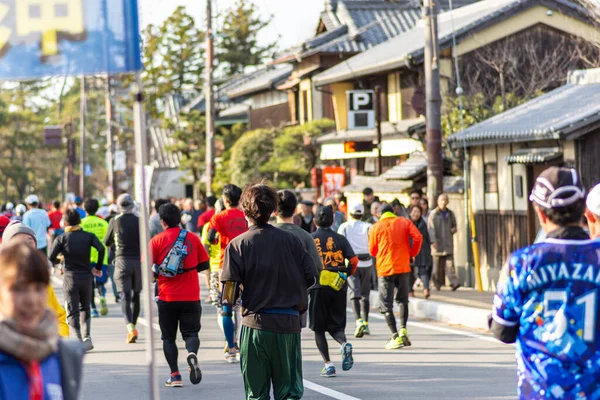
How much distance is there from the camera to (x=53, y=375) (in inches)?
157

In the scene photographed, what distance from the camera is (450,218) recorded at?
68.1 feet

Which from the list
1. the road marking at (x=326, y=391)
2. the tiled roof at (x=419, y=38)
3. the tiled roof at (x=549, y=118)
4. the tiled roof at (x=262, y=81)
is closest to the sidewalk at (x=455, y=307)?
the tiled roof at (x=549, y=118)

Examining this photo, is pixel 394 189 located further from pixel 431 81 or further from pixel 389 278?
pixel 389 278

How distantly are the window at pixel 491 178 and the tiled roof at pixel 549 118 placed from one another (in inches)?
32.2

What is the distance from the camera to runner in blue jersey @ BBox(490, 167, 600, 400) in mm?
4895

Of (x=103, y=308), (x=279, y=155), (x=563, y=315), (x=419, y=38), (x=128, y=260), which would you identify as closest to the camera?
(x=563, y=315)

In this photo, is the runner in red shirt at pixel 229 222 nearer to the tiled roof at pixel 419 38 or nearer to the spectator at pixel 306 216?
the spectator at pixel 306 216

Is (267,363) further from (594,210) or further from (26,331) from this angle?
(26,331)

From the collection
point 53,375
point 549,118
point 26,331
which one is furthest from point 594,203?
point 549,118

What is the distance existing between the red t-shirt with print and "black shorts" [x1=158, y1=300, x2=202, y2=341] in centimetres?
6

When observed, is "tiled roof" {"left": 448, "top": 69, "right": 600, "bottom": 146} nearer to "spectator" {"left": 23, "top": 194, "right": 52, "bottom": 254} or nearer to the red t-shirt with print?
"spectator" {"left": 23, "top": 194, "right": 52, "bottom": 254}

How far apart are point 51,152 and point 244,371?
7041cm

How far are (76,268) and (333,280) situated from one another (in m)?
3.47

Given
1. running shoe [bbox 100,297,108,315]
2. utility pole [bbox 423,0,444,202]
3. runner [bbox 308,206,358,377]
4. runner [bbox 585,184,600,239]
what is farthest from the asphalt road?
utility pole [bbox 423,0,444,202]
